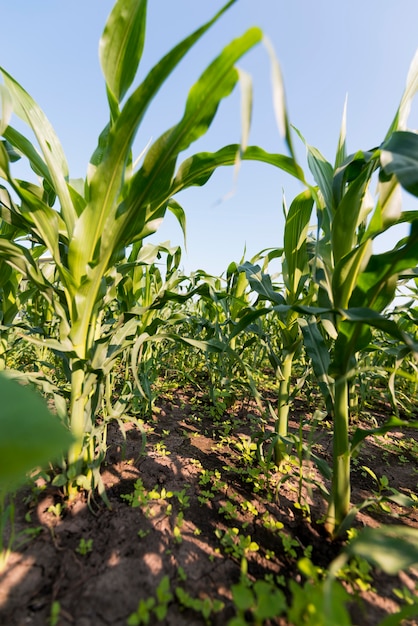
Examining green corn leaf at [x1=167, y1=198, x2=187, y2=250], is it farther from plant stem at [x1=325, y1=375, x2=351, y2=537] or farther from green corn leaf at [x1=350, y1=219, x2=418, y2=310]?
plant stem at [x1=325, y1=375, x2=351, y2=537]

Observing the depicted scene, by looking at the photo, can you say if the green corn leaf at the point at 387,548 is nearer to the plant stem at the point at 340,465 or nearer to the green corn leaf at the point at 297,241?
the plant stem at the point at 340,465

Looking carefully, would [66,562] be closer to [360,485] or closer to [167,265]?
[360,485]

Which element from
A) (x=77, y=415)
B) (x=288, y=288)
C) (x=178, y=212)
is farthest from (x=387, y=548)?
(x=178, y=212)

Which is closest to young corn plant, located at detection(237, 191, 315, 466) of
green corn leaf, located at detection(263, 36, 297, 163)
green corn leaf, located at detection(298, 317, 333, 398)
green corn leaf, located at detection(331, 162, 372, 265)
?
green corn leaf, located at detection(298, 317, 333, 398)

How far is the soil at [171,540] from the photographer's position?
701mm

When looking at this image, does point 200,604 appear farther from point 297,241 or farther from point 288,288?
point 297,241

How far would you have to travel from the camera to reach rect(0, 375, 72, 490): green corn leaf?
27cm

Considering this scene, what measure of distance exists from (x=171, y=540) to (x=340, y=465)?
0.64 metres

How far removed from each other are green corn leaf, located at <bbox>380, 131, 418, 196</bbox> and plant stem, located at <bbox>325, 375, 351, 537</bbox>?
622 mm

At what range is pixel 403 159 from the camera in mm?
655

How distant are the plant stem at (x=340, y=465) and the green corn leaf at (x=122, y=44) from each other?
1.25 metres

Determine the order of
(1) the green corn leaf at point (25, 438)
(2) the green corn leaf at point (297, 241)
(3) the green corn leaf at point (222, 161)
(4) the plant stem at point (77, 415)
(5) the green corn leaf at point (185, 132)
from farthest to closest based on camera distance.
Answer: (2) the green corn leaf at point (297, 241) < (4) the plant stem at point (77, 415) < (3) the green corn leaf at point (222, 161) < (5) the green corn leaf at point (185, 132) < (1) the green corn leaf at point (25, 438)

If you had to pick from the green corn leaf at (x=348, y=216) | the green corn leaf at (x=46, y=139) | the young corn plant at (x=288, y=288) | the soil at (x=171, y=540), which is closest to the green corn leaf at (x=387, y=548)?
the soil at (x=171, y=540)

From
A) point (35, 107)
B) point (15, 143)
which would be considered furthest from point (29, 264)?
point (35, 107)
